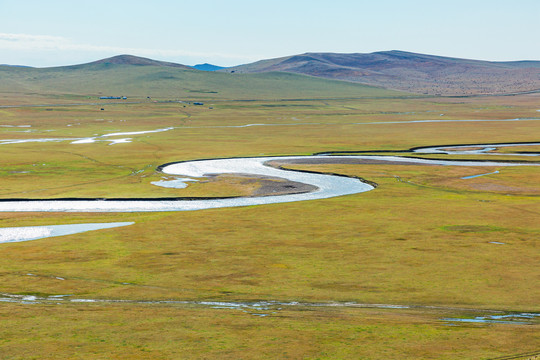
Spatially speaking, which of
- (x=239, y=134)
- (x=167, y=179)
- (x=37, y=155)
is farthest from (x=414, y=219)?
(x=239, y=134)

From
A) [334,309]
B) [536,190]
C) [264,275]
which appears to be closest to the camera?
[334,309]

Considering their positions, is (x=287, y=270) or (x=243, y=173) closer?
(x=287, y=270)

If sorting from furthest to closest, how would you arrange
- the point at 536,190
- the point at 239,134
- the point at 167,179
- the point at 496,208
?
the point at 239,134 < the point at 167,179 < the point at 536,190 < the point at 496,208

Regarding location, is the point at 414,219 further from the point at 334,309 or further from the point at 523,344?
the point at 523,344

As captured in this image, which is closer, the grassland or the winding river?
the grassland
